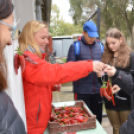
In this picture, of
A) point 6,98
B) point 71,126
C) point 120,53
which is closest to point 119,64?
point 120,53

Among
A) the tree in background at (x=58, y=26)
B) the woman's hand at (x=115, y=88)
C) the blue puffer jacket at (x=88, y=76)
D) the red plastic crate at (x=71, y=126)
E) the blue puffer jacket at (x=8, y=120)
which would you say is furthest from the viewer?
the tree in background at (x=58, y=26)

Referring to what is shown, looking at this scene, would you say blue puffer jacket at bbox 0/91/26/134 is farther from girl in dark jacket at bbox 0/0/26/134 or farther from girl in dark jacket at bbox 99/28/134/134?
girl in dark jacket at bbox 99/28/134/134

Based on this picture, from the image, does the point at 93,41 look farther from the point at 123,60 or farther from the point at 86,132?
the point at 86,132

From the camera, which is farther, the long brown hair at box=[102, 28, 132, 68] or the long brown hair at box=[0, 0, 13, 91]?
the long brown hair at box=[102, 28, 132, 68]

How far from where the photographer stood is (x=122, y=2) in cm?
1359

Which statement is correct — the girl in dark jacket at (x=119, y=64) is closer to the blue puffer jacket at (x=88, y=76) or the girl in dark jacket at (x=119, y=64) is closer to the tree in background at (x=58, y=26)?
the blue puffer jacket at (x=88, y=76)

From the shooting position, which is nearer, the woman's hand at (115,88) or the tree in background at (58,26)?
the woman's hand at (115,88)

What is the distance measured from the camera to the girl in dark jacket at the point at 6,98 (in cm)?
65

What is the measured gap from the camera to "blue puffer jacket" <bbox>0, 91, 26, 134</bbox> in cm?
63

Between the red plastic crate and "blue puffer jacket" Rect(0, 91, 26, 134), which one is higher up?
"blue puffer jacket" Rect(0, 91, 26, 134)

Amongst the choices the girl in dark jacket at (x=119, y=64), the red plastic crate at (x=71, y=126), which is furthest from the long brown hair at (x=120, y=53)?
the red plastic crate at (x=71, y=126)

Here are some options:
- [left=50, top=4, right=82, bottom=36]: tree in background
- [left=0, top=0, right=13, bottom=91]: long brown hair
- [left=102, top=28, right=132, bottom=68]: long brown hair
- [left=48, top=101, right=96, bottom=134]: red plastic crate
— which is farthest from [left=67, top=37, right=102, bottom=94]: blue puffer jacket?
[left=50, top=4, right=82, bottom=36]: tree in background

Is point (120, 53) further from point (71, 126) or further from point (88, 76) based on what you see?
point (71, 126)

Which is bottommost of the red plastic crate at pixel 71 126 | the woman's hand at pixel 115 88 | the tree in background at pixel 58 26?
the red plastic crate at pixel 71 126
